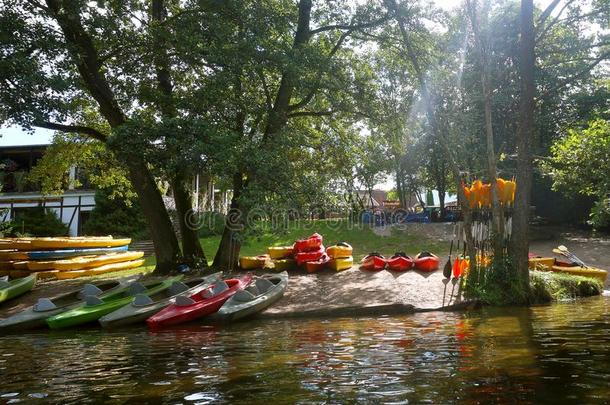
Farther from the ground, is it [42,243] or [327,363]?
[42,243]

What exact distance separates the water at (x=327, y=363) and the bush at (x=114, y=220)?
18.9 meters

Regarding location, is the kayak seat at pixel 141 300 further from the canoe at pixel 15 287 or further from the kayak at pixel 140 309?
the canoe at pixel 15 287

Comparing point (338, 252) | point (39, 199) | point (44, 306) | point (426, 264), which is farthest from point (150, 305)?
point (39, 199)

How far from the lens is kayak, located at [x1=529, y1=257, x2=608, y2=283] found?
1395cm

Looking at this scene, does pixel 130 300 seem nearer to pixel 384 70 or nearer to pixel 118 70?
pixel 118 70

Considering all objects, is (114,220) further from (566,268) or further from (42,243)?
(566,268)

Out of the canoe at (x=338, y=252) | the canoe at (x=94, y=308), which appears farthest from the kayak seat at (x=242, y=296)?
the canoe at (x=338, y=252)

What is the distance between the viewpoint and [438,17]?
14.6 metres

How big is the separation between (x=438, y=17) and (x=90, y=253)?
14.0m

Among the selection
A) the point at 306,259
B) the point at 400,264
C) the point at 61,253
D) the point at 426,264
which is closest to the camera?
the point at 426,264

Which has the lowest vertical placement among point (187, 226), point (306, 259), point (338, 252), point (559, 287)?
point (559, 287)

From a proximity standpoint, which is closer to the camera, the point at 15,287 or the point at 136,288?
the point at 136,288

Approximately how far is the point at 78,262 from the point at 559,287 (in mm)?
14382

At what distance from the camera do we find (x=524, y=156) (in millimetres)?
12617
